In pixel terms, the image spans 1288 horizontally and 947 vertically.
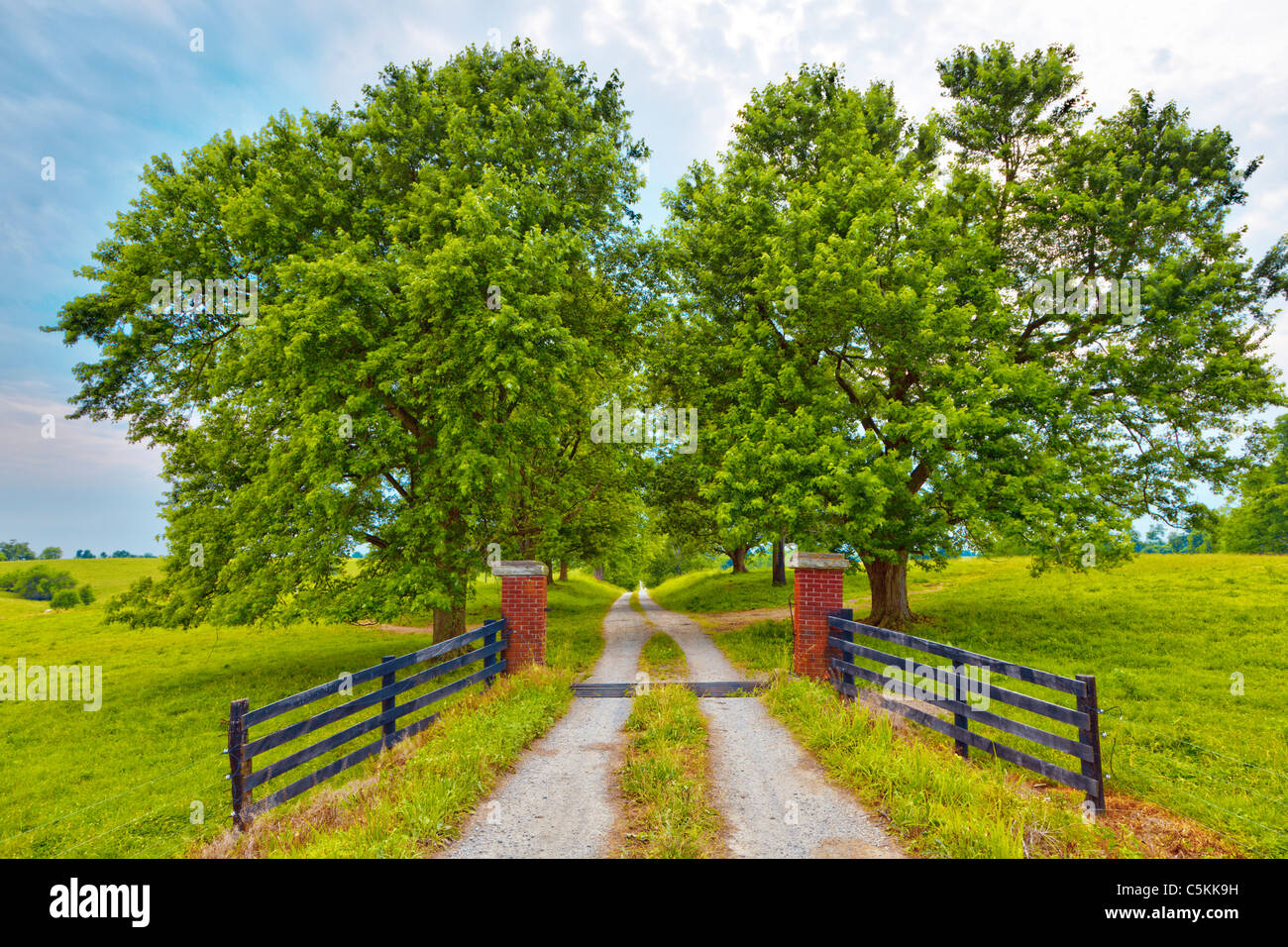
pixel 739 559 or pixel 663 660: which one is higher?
pixel 663 660

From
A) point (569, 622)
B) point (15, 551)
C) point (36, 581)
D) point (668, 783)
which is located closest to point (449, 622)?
point (569, 622)

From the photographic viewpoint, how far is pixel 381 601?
548 inches

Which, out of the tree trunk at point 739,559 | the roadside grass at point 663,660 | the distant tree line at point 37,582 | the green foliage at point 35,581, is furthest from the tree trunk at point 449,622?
the green foliage at point 35,581

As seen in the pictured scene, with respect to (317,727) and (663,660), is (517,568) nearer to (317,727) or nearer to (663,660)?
(317,727)

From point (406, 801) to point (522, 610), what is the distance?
20.2 ft

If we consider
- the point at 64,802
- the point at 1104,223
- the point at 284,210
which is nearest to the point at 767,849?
the point at 64,802

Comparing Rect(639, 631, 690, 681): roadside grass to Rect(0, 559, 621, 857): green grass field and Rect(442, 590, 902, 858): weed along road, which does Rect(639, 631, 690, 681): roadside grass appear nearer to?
Rect(0, 559, 621, 857): green grass field

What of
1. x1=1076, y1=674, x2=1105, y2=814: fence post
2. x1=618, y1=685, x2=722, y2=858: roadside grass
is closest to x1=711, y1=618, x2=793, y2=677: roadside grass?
x1=618, y1=685, x2=722, y2=858: roadside grass

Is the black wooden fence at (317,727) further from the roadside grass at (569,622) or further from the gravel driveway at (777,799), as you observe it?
the gravel driveway at (777,799)

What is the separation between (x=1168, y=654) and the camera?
48.9 ft

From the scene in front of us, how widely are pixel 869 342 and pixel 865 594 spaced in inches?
675

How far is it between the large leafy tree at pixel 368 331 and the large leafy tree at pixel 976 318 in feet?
17.6

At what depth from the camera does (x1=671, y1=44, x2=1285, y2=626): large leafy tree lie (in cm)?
1454

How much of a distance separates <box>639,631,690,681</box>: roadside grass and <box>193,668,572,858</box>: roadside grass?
16.9ft
